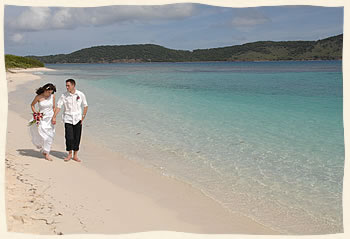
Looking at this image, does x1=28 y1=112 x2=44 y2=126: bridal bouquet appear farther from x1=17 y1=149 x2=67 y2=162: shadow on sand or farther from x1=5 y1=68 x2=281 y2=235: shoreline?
x1=17 y1=149 x2=67 y2=162: shadow on sand

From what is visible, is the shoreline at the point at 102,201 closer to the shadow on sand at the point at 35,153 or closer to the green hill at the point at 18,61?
the shadow on sand at the point at 35,153

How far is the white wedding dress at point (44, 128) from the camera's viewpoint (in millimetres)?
5770

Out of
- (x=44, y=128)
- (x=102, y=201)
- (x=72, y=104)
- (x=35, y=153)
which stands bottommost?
(x=102, y=201)

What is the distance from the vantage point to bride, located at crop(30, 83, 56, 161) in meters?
5.73

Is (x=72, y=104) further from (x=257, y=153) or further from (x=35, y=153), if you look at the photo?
(x=257, y=153)

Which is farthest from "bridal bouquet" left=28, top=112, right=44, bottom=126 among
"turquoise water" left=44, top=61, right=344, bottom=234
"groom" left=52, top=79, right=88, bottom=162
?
"turquoise water" left=44, top=61, right=344, bottom=234

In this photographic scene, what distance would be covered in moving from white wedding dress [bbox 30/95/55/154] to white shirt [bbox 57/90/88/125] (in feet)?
0.95

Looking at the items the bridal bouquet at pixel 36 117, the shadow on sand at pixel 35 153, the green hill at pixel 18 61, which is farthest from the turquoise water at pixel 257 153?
the green hill at pixel 18 61

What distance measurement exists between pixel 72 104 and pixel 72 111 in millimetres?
149

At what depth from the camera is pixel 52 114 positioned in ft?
19.1

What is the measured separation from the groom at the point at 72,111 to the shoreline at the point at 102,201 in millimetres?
456

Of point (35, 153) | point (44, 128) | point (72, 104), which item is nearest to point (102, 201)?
point (72, 104)

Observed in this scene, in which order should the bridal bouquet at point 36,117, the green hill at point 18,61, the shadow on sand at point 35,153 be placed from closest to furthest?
the bridal bouquet at point 36,117, the shadow on sand at point 35,153, the green hill at point 18,61

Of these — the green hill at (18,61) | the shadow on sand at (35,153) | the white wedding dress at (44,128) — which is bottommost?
the shadow on sand at (35,153)
